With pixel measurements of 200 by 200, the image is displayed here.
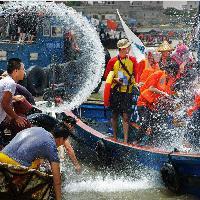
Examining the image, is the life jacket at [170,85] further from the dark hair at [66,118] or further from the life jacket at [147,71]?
the dark hair at [66,118]

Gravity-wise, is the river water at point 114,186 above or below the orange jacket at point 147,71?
below

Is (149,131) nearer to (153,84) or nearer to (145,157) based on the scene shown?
(153,84)

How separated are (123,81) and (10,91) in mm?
2939

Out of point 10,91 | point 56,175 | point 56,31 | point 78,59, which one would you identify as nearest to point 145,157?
point 10,91

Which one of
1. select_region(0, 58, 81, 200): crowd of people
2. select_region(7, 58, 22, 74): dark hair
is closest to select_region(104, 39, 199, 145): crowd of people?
select_region(0, 58, 81, 200): crowd of people

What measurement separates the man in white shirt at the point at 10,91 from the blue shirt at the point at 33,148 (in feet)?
4.65

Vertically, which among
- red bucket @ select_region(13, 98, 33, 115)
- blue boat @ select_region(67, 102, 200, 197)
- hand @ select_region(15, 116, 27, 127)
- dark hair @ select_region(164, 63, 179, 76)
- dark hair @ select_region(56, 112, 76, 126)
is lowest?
blue boat @ select_region(67, 102, 200, 197)

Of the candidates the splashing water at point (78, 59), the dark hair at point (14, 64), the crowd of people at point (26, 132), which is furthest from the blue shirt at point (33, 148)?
the splashing water at point (78, 59)

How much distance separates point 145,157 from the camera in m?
7.34

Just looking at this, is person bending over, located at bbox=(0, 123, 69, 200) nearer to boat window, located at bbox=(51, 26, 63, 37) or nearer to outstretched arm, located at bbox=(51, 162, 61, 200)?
outstretched arm, located at bbox=(51, 162, 61, 200)

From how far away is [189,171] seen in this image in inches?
270

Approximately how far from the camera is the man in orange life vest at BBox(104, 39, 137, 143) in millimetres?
8328

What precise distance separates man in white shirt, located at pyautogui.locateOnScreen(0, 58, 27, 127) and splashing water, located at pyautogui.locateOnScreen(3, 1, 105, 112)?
4.26 metres

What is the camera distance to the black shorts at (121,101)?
841 cm
